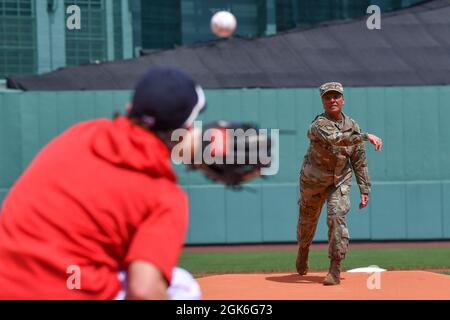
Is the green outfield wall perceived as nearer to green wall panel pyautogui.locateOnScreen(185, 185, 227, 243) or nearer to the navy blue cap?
green wall panel pyautogui.locateOnScreen(185, 185, 227, 243)

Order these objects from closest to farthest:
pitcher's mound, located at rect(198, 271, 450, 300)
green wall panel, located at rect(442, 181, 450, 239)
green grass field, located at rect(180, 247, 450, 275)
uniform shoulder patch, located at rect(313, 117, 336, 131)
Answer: pitcher's mound, located at rect(198, 271, 450, 300) → uniform shoulder patch, located at rect(313, 117, 336, 131) → green grass field, located at rect(180, 247, 450, 275) → green wall panel, located at rect(442, 181, 450, 239)

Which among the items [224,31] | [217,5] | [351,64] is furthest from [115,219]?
[217,5]

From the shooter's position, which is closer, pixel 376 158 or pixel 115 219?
pixel 115 219

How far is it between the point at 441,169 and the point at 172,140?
14.5 m

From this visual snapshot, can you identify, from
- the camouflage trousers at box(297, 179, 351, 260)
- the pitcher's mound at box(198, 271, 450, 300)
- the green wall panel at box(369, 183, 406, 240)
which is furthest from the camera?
the green wall panel at box(369, 183, 406, 240)

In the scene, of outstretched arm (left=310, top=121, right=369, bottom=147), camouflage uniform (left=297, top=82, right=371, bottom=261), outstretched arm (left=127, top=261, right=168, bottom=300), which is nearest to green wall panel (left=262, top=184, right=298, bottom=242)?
camouflage uniform (left=297, top=82, right=371, bottom=261)

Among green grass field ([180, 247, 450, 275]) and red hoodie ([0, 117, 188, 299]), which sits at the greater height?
red hoodie ([0, 117, 188, 299])

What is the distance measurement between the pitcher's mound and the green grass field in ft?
5.47

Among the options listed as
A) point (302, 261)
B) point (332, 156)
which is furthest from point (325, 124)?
point (302, 261)

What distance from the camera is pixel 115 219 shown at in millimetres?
2998

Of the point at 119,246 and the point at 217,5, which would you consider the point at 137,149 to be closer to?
the point at 119,246

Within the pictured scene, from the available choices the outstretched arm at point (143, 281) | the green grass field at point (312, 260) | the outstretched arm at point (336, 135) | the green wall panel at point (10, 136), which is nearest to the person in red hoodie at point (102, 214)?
the outstretched arm at point (143, 281)

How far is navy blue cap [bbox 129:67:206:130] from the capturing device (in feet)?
10.2

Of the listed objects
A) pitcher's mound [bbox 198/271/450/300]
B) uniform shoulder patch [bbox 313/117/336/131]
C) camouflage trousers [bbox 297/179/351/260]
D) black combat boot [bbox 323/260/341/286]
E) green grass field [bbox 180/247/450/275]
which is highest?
uniform shoulder patch [bbox 313/117/336/131]
